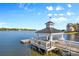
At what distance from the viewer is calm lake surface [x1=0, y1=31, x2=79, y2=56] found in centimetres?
211

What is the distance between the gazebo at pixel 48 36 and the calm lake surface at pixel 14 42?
0.07m

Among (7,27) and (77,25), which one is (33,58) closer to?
(7,27)

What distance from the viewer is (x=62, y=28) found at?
2111 millimetres

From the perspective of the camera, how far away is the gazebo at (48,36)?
210 cm

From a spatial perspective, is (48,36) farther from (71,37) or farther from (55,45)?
(71,37)

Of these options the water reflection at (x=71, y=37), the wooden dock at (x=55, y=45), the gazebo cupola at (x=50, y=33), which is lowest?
the wooden dock at (x=55, y=45)

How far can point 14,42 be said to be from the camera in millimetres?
2145

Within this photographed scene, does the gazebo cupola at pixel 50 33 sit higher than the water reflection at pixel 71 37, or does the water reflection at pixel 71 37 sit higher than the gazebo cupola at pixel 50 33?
the gazebo cupola at pixel 50 33

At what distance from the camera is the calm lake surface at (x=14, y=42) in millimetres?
2109

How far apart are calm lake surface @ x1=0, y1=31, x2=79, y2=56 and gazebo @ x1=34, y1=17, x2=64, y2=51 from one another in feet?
0.24

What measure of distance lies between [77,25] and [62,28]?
0.54 ft

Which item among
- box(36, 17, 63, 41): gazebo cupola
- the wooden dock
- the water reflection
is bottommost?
the wooden dock

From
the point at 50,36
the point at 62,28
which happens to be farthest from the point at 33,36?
the point at 62,28

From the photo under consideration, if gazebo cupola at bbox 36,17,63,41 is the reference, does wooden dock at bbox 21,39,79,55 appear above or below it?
below
